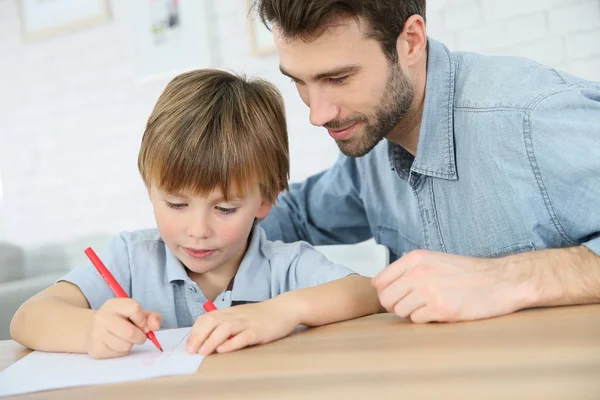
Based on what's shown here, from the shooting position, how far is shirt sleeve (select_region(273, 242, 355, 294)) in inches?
47.3

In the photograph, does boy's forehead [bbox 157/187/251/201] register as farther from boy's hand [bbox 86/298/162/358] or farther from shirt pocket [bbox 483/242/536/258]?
shirt pocket [bbox 483/242/536/258]

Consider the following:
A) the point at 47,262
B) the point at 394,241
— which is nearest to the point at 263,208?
the point at 394,241

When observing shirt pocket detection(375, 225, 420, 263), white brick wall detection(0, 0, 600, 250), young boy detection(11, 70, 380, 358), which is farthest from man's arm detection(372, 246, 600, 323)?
white brick wall detection(0, 0, 600, 250)

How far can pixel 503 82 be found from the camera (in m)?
1.20

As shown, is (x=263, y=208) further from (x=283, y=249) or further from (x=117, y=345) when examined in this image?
(x=117, y=345)

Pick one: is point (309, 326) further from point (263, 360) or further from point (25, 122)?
point (25, 122)

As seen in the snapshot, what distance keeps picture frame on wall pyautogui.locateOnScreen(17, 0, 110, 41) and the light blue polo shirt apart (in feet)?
8.09

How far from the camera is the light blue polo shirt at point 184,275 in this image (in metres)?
1.25

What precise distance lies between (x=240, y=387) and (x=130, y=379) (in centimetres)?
15

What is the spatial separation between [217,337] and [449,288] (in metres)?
0.32

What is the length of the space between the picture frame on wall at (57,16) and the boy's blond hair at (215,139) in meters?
2.35

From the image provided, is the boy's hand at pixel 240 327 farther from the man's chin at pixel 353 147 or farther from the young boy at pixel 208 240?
the man's chin at pixel 353 147

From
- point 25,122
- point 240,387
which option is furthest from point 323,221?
point 25,122

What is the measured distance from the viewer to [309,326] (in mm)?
999
